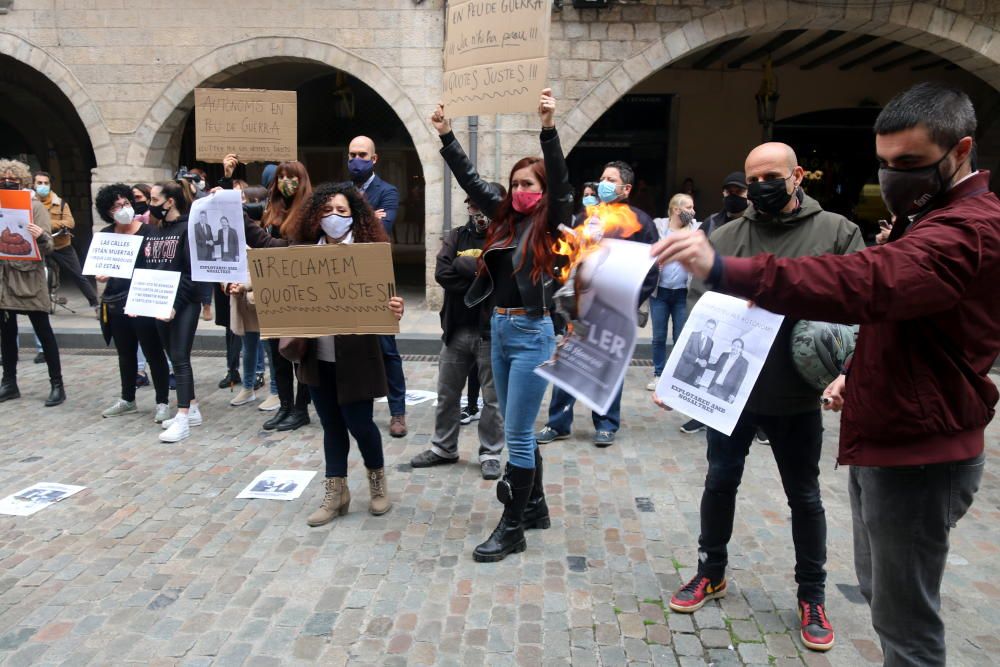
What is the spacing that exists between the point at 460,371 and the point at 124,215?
3.21m

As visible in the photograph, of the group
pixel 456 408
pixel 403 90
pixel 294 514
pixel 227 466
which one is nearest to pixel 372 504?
pixel 294 514

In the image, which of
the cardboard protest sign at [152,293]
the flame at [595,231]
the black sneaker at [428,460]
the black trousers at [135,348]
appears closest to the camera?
the flame at [595,231]

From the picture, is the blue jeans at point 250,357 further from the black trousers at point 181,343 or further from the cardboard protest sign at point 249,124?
the cardboard protest sign at point 249,124

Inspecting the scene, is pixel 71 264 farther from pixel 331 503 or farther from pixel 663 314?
pixel 663 314

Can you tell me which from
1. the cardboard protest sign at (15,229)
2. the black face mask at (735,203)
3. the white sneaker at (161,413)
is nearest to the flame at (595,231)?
the black face mask at (735,203)

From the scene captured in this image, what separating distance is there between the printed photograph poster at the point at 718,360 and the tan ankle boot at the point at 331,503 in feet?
6.85

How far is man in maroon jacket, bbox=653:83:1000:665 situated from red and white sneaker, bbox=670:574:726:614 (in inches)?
44.5

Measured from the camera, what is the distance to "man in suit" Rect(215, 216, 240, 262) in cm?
561

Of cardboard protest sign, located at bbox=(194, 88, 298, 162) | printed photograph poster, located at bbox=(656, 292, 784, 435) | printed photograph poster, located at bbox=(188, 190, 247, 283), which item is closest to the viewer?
printed photograph poster, located at bbox=(656, 292, 784, 435)

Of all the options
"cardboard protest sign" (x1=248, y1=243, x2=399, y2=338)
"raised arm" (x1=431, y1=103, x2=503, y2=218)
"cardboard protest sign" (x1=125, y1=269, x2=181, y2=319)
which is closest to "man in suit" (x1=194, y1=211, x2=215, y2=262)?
"cardboard protest sign" (x1=125, y1=269, x2=181, y2=319)

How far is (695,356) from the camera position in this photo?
3137 millimetres

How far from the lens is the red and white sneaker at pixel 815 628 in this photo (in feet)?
10.2

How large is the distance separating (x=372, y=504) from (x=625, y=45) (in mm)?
8328

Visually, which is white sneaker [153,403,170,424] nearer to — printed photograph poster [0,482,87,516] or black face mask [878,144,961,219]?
printed photograph poster [0,482,87,516]
